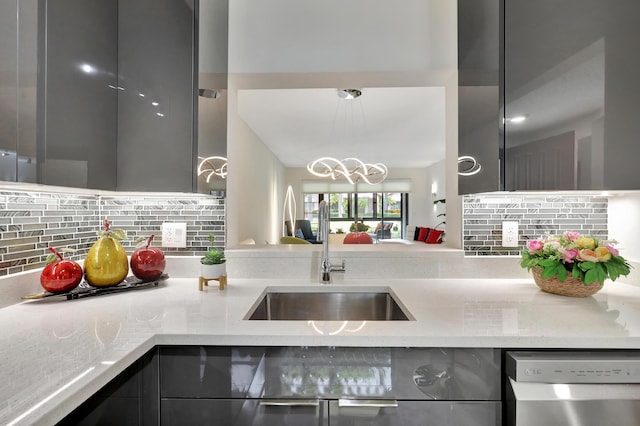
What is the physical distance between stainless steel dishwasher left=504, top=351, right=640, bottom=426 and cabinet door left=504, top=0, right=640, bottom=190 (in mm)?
573

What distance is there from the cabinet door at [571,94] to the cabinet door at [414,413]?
0.74 metres

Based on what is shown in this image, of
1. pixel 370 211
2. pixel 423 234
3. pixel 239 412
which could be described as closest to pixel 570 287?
pixel 239 412

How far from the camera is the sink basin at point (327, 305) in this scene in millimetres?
1484

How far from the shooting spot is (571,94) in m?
1.16

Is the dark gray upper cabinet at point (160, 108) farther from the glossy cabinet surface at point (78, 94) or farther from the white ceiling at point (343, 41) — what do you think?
the white ceiling at point (343, 41)

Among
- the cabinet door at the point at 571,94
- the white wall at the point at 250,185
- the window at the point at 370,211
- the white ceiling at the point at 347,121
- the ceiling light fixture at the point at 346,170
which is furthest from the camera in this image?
the window at the point at 370,211

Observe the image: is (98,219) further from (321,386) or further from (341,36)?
(341,36)

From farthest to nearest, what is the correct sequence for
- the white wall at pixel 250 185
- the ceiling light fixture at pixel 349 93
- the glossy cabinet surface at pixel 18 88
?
the ceiling light fixture at pixel 349 93
the white wall at pixel 250 185
the glossy cabinet surface at pixel 18 88

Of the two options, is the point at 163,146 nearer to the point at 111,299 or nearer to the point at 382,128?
the point at 111,299

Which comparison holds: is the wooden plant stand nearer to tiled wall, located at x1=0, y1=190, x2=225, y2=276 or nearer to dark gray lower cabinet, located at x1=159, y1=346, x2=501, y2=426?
tiled wall, located at x1=0, y1=190, x2=225, y2=276

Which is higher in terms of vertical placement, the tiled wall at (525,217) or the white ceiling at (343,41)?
the white ceiling at (343,41)

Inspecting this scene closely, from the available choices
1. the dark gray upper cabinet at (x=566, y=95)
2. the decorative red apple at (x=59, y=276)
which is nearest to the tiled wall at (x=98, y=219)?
the decorative red apple at (x=59, y=276)

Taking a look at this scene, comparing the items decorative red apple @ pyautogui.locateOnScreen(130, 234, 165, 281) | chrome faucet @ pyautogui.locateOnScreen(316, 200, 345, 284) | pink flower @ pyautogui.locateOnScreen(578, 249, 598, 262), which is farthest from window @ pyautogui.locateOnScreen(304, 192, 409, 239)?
pink flower @ pyautogui.locateOnScreen(578, 249, 598, 262)

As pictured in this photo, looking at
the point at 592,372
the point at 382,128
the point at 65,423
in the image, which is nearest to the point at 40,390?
the point at 65,423
